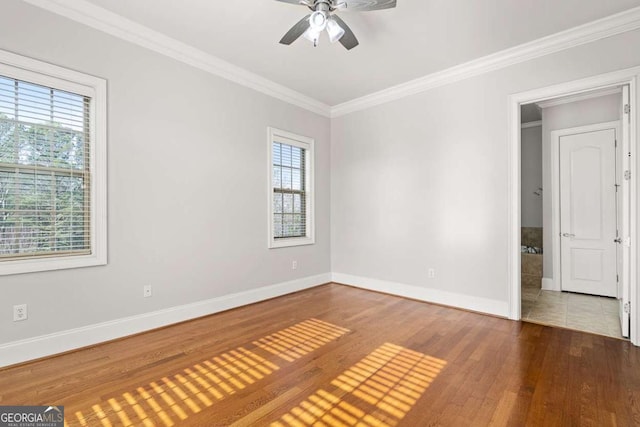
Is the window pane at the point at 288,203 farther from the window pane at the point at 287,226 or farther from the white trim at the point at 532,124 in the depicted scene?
the white trim at the point at 532,124

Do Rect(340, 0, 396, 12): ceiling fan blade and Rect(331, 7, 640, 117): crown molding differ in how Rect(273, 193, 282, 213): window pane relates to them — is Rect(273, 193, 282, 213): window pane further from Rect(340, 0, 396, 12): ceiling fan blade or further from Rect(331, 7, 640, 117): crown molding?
Rect(340, 0, 396, 12): ceiling fan blade

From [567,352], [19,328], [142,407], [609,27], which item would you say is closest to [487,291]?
[567,352]

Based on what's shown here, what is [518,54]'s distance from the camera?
3.46 m

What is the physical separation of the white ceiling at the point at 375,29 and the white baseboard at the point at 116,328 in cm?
295

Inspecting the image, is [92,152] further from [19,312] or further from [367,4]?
[367,4]

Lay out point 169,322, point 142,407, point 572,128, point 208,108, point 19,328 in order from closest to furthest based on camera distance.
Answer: point 142,407 → point 19,328 → point 169,322 → point 208,108 → point 572,128

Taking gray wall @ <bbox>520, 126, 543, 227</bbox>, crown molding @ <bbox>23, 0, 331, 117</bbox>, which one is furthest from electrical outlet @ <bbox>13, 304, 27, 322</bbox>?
gray wall @ <bbox>520, 126, 543, 227</bbox>

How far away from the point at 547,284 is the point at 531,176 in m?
2.06

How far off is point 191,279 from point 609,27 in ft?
16.4

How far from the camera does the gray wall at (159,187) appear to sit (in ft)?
8.59

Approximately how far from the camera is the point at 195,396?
2072mm

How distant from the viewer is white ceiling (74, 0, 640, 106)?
2.76 m

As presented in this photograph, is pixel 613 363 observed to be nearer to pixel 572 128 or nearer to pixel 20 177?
pixel 572 128

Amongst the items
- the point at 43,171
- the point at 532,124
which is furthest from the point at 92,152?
the point at 532,124
